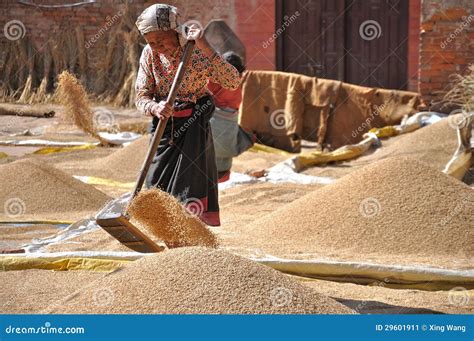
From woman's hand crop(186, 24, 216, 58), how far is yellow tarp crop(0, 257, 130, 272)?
3.42ft

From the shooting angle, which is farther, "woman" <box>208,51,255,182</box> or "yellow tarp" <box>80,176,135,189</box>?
"yellow tarp" <box>80,176,135,189</box>

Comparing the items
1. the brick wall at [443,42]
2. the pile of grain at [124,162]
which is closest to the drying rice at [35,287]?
the pile of grain at [124,162]

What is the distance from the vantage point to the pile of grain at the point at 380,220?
513 cm

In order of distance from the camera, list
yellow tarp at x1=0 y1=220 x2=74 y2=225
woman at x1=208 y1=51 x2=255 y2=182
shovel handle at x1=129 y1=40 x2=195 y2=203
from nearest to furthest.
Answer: shovel handle at x1=129 y1=40 x2=195 y2=203
yellow tarp at x1=0 y1=220 x2=74 y2=225
woman at x1=208 y1=51 x2=255 y2=182

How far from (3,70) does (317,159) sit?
19.5ft

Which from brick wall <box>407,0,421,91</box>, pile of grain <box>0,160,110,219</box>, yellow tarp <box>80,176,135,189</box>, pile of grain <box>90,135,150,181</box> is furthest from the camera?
brick wall <box>407,0,421,91</box>

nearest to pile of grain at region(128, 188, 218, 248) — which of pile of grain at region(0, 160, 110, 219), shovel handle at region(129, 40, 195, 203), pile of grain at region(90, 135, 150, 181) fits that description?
shovel handle at region(129, 40, 195, 203)

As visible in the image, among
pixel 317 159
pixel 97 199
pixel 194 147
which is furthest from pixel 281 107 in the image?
pixel 194 147

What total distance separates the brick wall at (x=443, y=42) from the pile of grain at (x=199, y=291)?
7.15 m

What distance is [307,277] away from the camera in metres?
4.59

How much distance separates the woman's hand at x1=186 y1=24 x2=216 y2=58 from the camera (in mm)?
4477

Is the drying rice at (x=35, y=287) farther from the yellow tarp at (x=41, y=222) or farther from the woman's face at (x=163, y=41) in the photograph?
the yellow tarp at (x=41, y=222)

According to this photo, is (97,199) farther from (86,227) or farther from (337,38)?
(337,38)

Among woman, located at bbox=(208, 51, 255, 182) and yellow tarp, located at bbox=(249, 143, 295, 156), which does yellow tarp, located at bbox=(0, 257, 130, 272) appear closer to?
woman, located at bbox=(208, 51, 255, 182)
